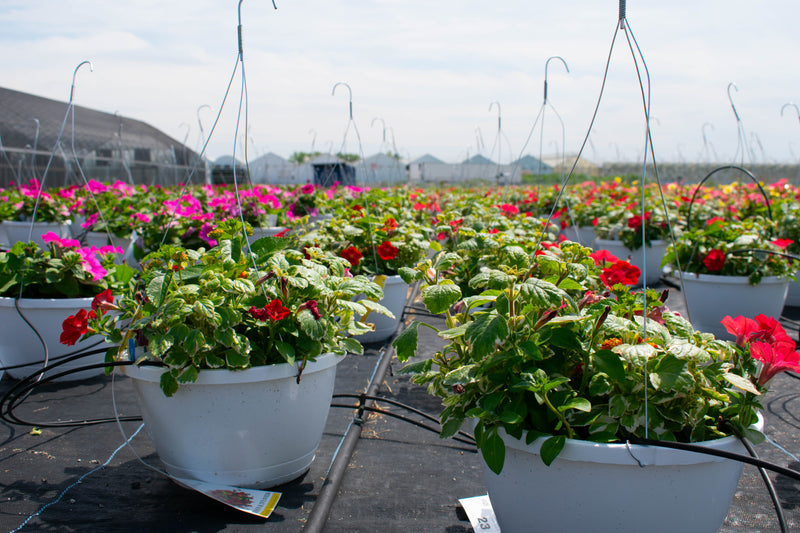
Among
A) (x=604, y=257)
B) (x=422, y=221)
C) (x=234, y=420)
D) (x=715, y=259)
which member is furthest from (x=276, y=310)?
(x=422, y=221)

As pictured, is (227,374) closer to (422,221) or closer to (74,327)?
(74,327)

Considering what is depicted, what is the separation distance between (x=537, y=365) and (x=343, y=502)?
815mm

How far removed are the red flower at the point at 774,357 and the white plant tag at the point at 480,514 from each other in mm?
758

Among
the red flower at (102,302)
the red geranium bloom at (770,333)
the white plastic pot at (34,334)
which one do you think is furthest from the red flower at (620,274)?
the white plastic pot at (34,334)

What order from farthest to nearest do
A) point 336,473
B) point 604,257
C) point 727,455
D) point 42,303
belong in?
point 42,303 < point 604,257 < point 336,473 < point 727,455

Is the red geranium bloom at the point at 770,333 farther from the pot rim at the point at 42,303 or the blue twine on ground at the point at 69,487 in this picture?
the pot rim at the point at 42,303

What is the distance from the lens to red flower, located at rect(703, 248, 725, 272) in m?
3.34

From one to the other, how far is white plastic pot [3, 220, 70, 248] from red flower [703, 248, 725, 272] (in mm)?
5865

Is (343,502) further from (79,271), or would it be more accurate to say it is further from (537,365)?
(79,271)

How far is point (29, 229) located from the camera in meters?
6.11

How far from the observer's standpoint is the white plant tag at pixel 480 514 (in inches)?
62.9

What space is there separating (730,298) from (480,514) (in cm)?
254

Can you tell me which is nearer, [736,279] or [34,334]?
[34,334]

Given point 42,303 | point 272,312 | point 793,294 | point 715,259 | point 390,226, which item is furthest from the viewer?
point 793,294
